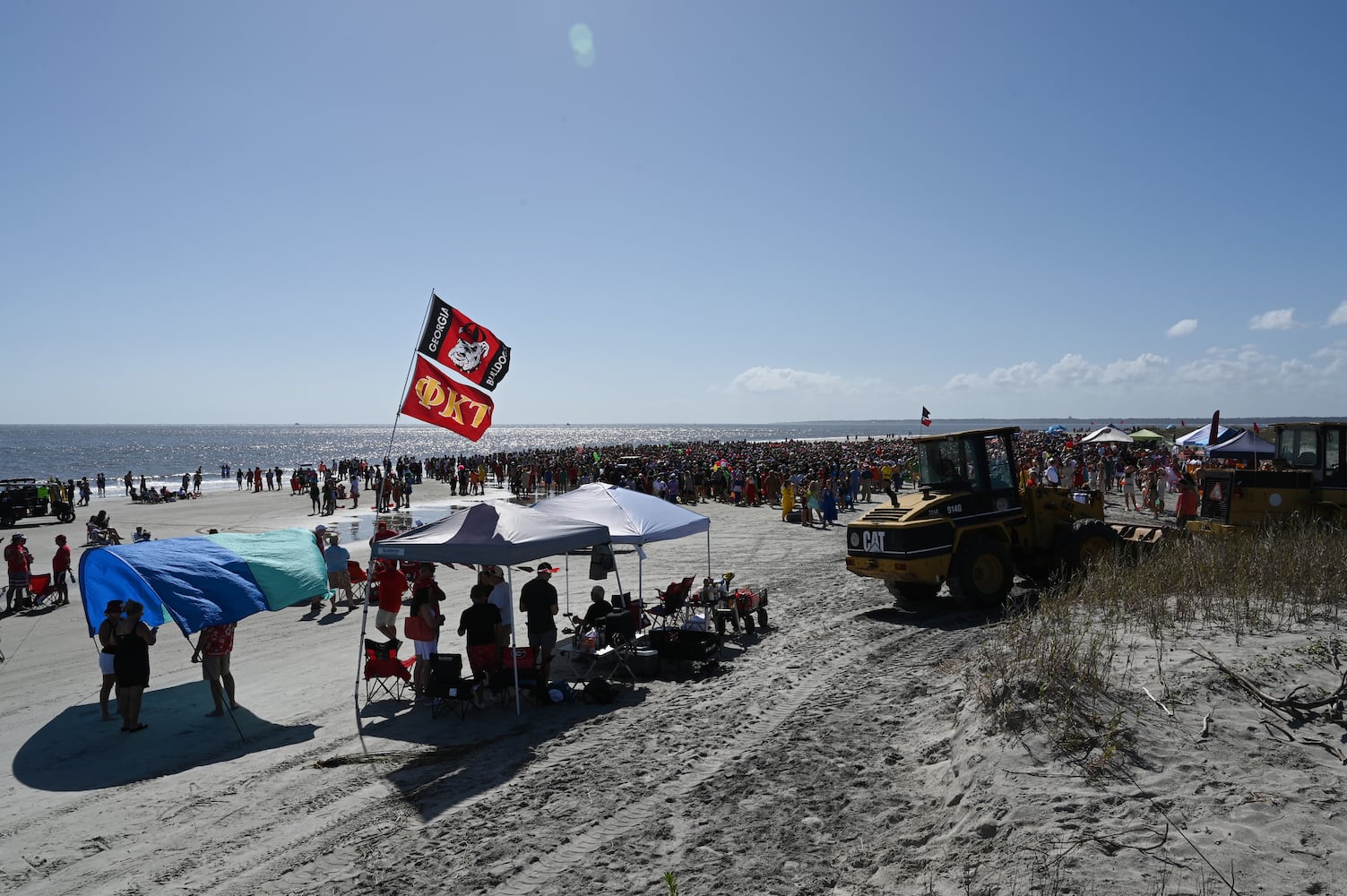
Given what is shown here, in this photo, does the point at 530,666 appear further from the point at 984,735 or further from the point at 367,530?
the point at 367,530

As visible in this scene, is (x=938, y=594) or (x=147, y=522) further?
(x=147, y=522)

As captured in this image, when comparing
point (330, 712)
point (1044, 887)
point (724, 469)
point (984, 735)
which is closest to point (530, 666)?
point (330, 712)

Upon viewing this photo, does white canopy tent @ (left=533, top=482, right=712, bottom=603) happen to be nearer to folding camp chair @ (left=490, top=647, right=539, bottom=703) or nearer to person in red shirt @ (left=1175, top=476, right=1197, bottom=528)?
folding camp chair @ (left=490, top=647, right=539, bottom=703)

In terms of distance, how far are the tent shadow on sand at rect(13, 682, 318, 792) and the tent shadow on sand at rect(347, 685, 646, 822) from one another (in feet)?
2.89

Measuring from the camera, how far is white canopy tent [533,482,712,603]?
388 inches

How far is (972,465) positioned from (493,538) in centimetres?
710

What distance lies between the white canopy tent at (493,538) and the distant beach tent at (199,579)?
3.84 ft

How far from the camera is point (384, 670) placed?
8.30 metres

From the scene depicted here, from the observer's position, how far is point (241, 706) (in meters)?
8.24

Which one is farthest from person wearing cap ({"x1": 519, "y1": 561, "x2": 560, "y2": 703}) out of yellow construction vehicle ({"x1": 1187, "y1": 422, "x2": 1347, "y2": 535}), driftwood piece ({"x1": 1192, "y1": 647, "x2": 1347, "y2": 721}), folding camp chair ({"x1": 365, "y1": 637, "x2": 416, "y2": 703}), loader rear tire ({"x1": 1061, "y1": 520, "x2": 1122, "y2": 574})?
yellow construction vehicle ({"x1": 1187, "y1": 422, "x2": 1347, "y2": 535})

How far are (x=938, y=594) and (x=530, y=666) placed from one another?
6.75m

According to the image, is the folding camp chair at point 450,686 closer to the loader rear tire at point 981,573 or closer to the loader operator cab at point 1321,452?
the loader rear tire at point 981,573

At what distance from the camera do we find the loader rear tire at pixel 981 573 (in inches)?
417

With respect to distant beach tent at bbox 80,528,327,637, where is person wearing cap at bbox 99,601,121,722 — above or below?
below
